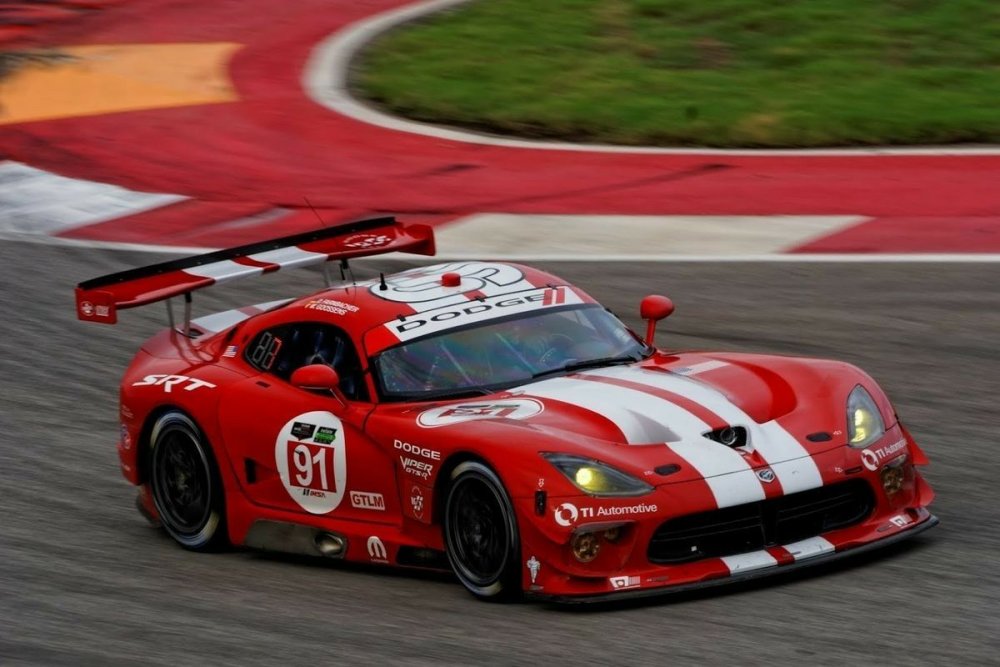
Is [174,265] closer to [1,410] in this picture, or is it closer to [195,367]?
[195,367]

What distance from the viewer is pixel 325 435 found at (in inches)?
297

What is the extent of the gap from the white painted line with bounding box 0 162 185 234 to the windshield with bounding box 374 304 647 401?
7300 millimetres

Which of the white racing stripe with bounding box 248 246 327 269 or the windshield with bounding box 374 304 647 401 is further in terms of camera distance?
the white racing stripe with bounding box 248 246 327 269

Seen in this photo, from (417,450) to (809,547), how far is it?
155 cm

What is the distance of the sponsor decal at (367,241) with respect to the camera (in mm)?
8945

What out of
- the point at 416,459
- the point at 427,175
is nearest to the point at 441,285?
the point at 416,459

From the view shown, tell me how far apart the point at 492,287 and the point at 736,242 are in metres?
5.11

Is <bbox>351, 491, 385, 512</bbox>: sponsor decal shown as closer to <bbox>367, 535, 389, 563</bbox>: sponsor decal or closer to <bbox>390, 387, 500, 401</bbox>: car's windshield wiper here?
<bbox>367, 535, 389, 563</bbox>: sponsor decal

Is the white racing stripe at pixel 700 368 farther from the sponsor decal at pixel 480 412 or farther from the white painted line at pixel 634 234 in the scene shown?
the white painted line at pixel 634 234

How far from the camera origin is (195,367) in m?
8.61

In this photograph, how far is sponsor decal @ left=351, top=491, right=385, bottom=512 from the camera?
24.0ft

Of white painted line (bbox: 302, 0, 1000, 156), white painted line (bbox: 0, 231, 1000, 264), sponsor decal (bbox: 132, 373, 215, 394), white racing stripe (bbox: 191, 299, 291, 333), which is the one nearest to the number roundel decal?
sponsor decal (bbox: 132, 373, 215, 394)

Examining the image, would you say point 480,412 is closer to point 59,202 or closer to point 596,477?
point 596,477

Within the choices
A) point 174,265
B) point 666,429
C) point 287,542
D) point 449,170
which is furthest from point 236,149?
point 666,429
